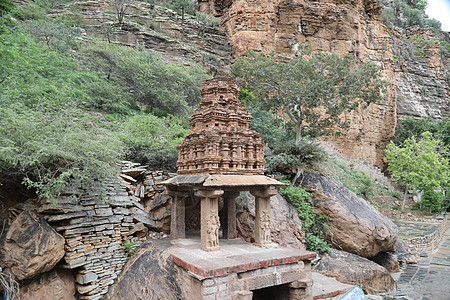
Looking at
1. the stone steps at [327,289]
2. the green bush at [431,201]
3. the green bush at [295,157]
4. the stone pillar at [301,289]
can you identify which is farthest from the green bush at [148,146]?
the green bush at [431,201]

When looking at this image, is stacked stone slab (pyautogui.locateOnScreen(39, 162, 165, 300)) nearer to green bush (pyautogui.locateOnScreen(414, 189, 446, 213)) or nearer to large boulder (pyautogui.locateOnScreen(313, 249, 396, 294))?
large boulder (pyautogui.locateOnScreen(313, 249, 396, 294))

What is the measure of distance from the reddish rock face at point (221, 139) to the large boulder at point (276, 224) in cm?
→ 252

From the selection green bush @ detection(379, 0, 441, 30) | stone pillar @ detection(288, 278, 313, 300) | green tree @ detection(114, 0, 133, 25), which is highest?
green bush @ detection(379, 0, 441, 30)

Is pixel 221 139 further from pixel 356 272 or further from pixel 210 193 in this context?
pixel 356 272

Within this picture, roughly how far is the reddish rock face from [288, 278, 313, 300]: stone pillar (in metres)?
2.98

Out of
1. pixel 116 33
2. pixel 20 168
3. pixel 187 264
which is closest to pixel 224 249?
pixel 187 264

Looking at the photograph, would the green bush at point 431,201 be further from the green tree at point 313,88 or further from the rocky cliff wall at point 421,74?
the rocky cliff wall at point 421,74

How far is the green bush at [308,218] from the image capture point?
1008cm

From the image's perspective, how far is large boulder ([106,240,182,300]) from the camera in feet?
19.8

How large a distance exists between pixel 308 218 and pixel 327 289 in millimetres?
3509

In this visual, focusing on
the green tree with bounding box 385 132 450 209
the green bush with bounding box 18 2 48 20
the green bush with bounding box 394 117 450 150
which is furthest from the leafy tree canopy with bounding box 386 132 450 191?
the green bush with bounding box 18 2 48 20

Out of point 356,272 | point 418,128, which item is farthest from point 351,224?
point 418,128

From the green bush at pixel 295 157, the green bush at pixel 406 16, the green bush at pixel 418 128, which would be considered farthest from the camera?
the green bush at pixel 406 16

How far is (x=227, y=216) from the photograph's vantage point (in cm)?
898
